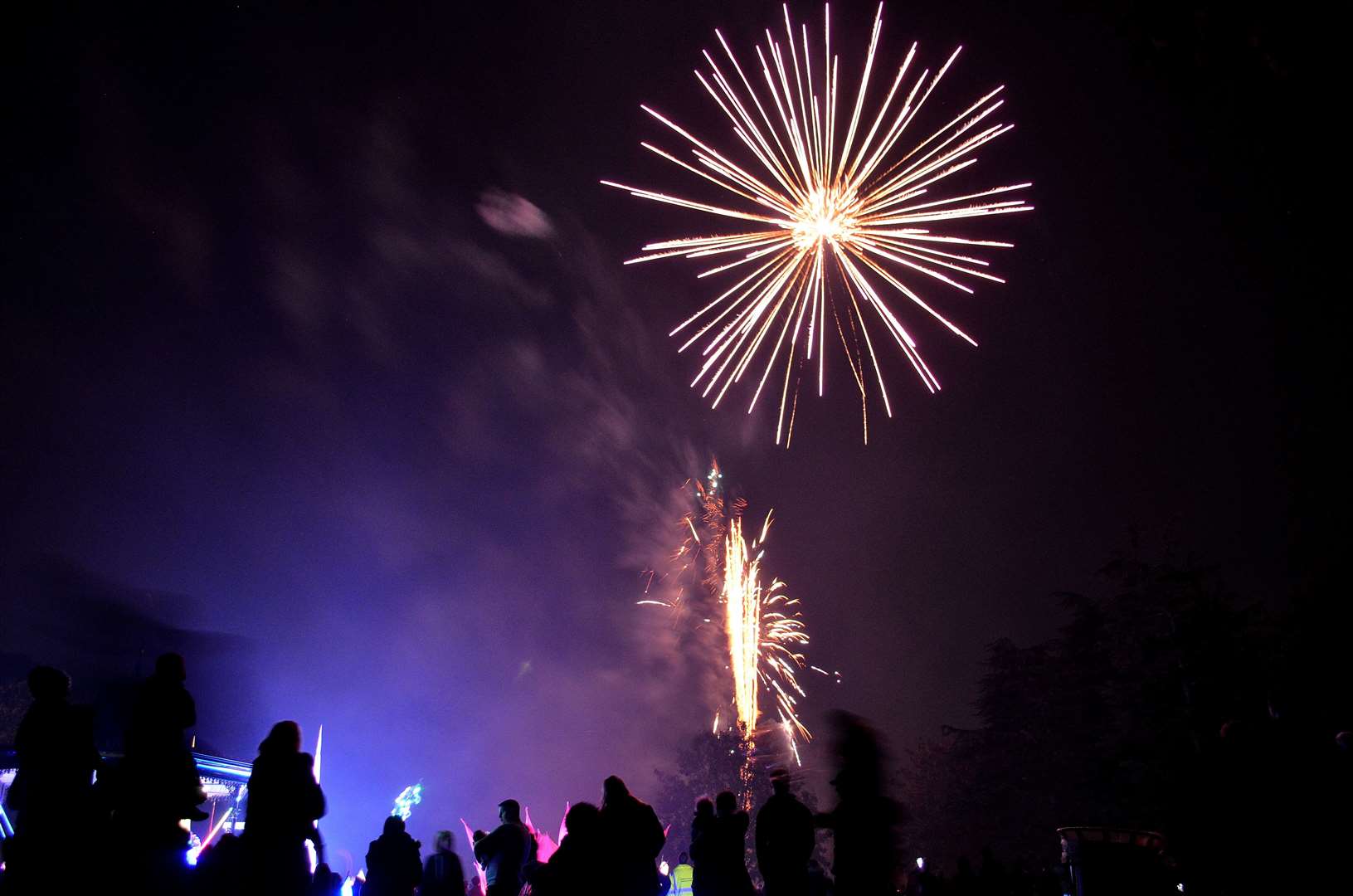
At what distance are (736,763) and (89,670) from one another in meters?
41.3

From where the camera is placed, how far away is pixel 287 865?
516cm

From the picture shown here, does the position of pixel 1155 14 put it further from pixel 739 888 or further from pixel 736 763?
pixel 736 763

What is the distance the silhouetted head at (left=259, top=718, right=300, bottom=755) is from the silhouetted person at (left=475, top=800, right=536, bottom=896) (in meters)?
2.61

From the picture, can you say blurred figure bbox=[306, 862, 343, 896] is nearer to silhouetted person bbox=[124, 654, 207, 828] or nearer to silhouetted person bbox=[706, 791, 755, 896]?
silhouetted person bbox=[124, 654, 207, 828]

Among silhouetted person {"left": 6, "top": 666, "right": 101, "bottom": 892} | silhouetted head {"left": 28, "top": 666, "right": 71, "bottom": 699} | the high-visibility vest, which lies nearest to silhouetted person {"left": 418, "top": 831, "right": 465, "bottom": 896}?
silhouetted person {"left": 6, "top": 666, "right": 101, "bottom": 892}

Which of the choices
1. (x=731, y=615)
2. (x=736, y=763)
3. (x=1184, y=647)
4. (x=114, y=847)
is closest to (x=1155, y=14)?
(x=114, y=847)

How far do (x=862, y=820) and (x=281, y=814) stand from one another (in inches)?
154

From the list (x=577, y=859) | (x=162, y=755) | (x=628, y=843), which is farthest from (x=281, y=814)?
(x=628, y=843)

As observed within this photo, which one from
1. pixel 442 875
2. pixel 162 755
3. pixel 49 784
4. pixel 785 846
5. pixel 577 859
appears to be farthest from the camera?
pixel 442 875

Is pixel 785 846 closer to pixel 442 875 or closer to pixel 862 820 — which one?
pixel 862 820

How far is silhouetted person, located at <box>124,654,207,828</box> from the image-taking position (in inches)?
204

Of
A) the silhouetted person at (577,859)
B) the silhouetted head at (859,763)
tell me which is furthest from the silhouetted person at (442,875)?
the silhouetted head at (859,763)

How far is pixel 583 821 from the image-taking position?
598 cm

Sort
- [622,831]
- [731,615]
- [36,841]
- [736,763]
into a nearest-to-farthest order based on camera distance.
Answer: [36,841]
[622,831]
[731,615]
[736,763]
